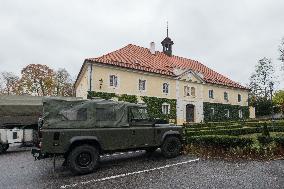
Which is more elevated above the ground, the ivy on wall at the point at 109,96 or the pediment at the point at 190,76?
the pediment at the point at 190,76

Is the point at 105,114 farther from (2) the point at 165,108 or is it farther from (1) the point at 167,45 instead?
(1) the point at 167,45

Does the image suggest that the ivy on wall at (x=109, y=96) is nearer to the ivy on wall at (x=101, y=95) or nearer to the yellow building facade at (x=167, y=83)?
the ivy on wall at (x=101, y=95)

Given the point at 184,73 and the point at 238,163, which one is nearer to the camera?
the point at 238,163

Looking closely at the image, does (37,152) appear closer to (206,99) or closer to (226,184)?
(226,184)

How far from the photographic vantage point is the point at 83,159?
8.94 meters

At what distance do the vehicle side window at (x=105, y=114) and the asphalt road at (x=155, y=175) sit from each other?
5.86 feet

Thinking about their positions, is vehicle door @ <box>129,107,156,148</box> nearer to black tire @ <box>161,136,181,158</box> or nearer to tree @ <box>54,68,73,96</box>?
black tire @ <box>161,136,181,158</box>

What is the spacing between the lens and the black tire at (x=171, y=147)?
11.0 metres

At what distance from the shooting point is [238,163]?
9.72 metres

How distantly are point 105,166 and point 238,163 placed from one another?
4867 millimetres

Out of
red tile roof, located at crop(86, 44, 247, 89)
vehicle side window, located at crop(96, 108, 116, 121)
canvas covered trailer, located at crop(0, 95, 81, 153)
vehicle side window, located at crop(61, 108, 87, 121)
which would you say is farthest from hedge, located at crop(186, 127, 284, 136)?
red tile roof, located at crop(86, 44, 247, 89)

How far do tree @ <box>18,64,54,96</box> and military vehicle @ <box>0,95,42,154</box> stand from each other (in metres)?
35.1

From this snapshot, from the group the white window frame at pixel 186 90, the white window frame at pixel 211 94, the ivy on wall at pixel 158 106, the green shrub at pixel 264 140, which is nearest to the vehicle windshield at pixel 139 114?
the green shrub at pixel 264 140

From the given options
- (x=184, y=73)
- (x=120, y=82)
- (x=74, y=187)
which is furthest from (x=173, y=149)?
(x=184, y=73)
